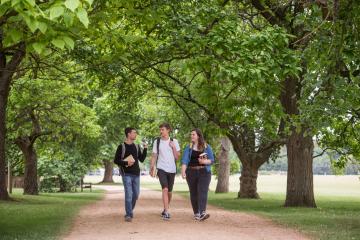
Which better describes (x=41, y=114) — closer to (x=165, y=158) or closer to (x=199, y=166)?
(x=165, y=158)

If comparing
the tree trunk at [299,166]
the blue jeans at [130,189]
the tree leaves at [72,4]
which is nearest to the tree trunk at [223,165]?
the tree trunk at [299,166]

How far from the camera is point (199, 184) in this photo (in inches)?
493

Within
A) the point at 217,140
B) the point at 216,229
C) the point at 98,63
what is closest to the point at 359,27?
the point at 216,229

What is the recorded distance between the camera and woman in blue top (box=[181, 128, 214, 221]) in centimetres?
1246

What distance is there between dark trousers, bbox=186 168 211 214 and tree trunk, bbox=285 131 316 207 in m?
7.95

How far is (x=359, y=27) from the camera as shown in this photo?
1034 cm

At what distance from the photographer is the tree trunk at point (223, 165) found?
35594 millimetres

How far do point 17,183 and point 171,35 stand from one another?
38.1 metres

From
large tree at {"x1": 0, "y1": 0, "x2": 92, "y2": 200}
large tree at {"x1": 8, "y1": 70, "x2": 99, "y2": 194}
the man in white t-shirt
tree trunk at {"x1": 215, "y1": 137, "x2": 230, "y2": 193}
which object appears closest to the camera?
large tree at {"x1": 0, "y1": 0, "x2": 92, "y2": 200}

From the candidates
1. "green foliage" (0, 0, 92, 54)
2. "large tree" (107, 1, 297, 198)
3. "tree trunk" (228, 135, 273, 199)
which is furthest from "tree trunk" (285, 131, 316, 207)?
"green foliage" (0, 0, 92, 54)

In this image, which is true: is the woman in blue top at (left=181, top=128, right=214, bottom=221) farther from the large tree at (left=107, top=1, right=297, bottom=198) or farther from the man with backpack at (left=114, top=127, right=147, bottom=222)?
the large tree at (left=107, top=1, right=297, bottom=198)

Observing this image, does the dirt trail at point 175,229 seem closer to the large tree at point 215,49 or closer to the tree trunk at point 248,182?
the large tree at point 215,49

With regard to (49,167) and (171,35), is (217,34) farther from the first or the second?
(49,167)

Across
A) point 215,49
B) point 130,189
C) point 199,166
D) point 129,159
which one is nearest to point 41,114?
point 129,159
